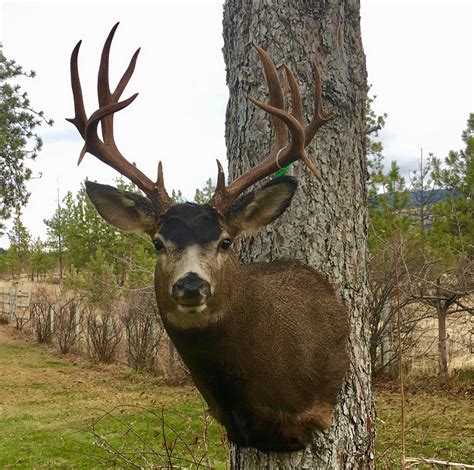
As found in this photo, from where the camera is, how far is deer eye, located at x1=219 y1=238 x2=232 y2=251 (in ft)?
8.22

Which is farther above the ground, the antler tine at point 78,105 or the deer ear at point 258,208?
the antler tine at point 78,105

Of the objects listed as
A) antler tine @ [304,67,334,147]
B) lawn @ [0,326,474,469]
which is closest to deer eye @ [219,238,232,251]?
antler tine @ [304,67,334,147]

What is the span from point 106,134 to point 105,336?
15396mm

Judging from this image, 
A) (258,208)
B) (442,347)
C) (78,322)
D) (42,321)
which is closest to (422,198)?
(442,347)

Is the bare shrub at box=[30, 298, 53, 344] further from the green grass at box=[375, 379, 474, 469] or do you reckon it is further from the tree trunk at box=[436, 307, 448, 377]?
the tree trunk at box=[436, 307, 448, 377]

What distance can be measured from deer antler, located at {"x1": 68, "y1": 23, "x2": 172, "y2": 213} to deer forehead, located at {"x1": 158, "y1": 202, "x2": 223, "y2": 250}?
6.8 inches

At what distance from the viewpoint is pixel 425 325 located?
13.7 meters

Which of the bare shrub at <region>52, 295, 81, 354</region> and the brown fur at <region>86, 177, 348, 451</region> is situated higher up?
the brown fur at <region>86, 177, 348, 451</region>

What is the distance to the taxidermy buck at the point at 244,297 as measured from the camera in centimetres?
242

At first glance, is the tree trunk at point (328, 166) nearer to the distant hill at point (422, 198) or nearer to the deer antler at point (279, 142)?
the deer antler at point (279, 142)

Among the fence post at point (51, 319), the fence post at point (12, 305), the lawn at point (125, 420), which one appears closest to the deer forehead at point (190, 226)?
the lawn at point (125, 420)

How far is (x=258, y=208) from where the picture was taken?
260cm

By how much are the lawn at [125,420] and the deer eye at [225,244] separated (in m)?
Result: 2.44

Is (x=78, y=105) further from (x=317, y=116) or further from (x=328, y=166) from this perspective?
(x=328, y=166)
